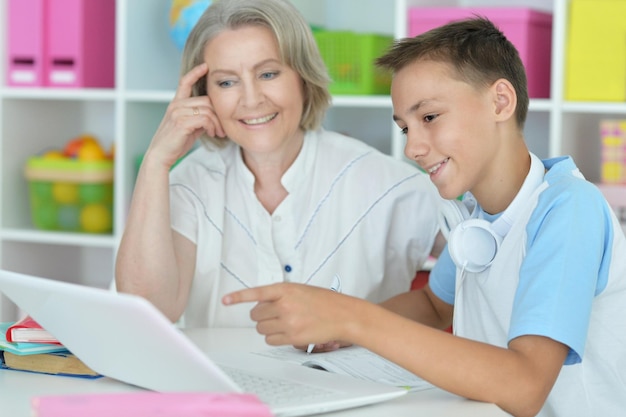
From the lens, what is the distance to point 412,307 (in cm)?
165

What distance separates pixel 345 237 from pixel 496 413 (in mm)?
809

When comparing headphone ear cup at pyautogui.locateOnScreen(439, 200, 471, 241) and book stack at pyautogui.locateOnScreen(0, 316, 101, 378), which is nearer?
book stack at pyautogui.locateOnScreen(0, 316, 101, 378)

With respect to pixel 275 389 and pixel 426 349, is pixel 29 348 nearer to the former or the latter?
pixel 275 389

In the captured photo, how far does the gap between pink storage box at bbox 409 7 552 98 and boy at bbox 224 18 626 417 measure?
1.01 meters

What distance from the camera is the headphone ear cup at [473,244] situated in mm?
1302

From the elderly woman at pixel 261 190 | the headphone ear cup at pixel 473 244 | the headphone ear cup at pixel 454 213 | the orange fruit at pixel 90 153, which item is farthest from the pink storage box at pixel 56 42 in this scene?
the headphone ear cup at pixel 473 244

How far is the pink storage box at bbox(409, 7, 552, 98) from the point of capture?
2447mm

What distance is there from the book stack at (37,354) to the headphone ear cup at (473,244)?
0.49 m

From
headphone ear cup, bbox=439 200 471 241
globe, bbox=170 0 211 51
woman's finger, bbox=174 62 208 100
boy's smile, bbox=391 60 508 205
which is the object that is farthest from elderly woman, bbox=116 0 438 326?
globe, bbox=170 0 211 51

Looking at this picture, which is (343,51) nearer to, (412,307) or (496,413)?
(412,307)

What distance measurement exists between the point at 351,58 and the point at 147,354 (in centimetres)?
170

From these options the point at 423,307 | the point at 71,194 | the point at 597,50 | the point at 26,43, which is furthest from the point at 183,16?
the point at 423,307

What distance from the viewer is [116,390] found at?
1.21 m

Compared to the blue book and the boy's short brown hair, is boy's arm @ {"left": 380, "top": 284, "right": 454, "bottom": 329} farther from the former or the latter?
the blue book
